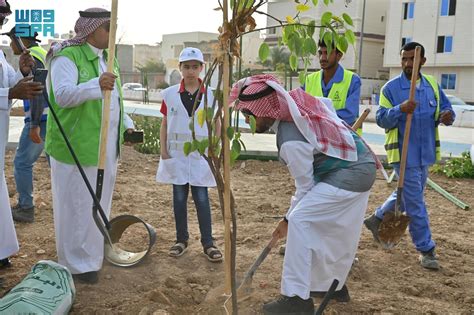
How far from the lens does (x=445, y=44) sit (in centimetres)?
3709

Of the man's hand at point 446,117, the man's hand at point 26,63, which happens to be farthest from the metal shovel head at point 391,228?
the man's hand at point 26,63

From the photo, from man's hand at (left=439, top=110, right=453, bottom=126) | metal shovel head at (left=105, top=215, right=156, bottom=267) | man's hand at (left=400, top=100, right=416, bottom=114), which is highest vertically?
man's hand at (left=400, top=100, right=416, bottom=114)

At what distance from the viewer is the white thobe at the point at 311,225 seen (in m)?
3.05

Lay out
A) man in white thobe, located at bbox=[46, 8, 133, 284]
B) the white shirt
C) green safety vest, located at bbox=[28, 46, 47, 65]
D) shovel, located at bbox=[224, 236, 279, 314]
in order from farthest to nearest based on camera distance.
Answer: green safety vest, located at bbox=[28, 46, 47, 65] → man in white thobe, located at bbox=[46, 8, 133, 284] → the white shirt → shovel, located at bbox=[224, 236, 279, 314]

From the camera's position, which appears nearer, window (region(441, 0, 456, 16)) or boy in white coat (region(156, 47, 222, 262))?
boy in white coat (region(156, 47, 222, 262))

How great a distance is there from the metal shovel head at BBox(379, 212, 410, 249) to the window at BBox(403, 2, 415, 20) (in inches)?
1447

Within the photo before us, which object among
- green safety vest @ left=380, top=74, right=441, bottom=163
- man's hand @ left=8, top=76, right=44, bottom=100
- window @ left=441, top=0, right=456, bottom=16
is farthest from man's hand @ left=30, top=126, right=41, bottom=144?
window @ left=441, top=0, right=456, bottom=16

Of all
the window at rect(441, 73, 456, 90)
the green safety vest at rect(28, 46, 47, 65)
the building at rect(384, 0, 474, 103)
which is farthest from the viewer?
the window at rect(441, 73, 456, 90)

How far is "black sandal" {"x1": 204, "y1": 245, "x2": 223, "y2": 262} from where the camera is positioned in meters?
4.30

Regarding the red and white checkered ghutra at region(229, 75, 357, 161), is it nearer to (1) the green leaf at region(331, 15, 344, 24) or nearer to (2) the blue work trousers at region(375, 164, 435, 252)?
(1) the green leaf at region(331, 15, 344, 24)

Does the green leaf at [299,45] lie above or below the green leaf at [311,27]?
below

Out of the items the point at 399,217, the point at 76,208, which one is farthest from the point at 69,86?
the point at 399,217

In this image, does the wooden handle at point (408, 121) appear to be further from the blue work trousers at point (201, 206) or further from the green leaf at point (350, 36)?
the green leaf at point (350, 36)

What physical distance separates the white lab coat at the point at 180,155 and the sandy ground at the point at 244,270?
0.61 metres
